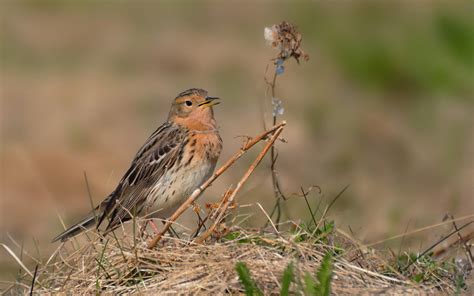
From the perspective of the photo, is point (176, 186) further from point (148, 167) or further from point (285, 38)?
point (285, 38)

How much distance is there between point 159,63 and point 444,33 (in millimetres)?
4796

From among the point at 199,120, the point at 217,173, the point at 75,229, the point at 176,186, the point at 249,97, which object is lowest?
the point at 75,229

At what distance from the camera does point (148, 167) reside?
28.9 ft

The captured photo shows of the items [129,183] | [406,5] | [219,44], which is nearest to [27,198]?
[129,183]

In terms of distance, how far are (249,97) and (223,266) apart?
11.4m

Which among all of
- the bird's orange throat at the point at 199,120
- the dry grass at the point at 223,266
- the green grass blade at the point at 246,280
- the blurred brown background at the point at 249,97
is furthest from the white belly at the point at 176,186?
the green grass blade at the point at 246,280

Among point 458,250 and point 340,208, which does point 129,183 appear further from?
point 340,208

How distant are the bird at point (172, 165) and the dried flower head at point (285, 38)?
1854 mm

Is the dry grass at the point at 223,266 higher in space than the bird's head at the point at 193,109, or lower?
lower

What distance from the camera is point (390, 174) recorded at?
14.0m

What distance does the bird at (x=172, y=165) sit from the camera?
27.7ft

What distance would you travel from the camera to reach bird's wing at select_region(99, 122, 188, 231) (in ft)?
28.4

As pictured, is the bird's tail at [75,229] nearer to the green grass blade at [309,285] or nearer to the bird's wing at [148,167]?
the bird's wing at [148,167]

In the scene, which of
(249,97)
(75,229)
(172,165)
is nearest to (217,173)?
(75,229)
